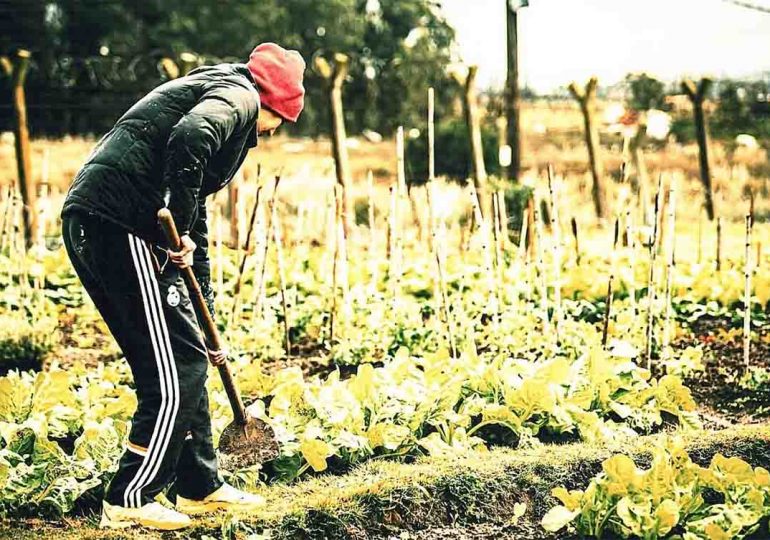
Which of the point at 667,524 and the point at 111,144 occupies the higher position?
the point at 111,144

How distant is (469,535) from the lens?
4020mm

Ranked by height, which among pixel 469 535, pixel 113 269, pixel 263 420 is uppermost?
pixel 113 269

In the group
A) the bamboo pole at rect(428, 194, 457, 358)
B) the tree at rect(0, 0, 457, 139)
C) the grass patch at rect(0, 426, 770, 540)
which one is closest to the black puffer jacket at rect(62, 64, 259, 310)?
the grass patch at rect(0, 426, 770, 540)

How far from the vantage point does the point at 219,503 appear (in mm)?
3924

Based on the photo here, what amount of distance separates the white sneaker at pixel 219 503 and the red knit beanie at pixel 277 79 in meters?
1.38

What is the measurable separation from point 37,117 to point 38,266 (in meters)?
13.7

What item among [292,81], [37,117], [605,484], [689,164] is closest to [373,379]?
[605,484]

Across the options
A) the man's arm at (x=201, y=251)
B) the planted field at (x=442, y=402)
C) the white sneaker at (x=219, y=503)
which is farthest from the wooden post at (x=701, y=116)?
the white sneaker at (x=219, y=503)

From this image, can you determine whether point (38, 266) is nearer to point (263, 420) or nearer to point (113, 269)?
point (263, 420)

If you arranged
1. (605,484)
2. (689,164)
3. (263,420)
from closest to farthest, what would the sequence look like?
(605,484)
(263,420)
(689,164)

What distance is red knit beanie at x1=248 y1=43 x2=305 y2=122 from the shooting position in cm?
376

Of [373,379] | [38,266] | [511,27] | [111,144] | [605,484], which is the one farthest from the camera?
[511,27]

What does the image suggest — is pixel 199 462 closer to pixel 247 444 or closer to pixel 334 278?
pixel 247 444

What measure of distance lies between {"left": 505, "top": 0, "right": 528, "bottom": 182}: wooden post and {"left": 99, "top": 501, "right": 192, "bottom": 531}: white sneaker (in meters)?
7.54
